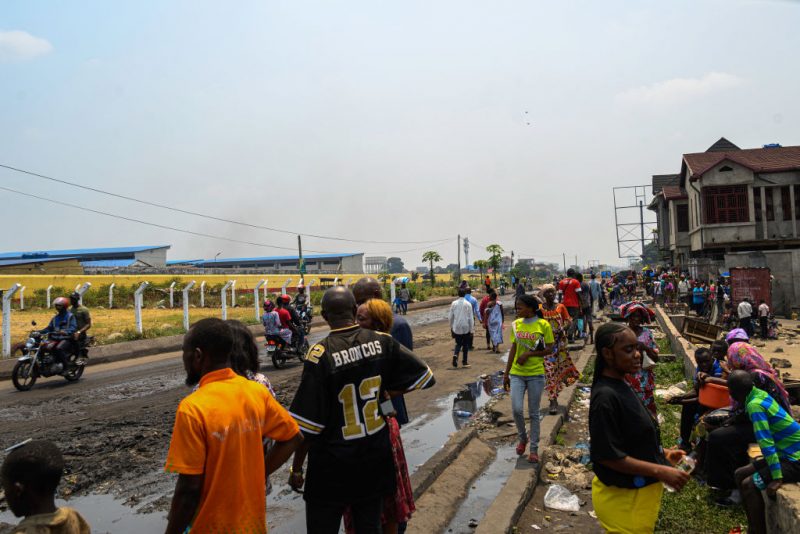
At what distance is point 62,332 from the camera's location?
1137 cm

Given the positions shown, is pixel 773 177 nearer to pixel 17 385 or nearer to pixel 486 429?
pixel 486 429

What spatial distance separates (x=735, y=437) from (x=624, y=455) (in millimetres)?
2562

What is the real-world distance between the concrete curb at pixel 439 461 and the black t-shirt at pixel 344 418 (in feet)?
7.98

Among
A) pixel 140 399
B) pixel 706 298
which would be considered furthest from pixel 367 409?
pixel 706 298

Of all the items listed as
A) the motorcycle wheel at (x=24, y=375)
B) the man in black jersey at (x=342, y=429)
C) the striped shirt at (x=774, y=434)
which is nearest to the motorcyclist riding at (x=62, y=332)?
the motorcycle wheel at (x=24, y=375)

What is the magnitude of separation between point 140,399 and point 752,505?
358 inches

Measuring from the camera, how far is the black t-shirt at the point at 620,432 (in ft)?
9.34

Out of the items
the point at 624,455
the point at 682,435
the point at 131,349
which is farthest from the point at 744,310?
the point at 131,349

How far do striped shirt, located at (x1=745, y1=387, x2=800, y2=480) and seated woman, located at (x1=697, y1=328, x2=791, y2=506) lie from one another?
2.12 ft

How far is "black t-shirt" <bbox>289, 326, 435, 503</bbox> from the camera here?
299 cm

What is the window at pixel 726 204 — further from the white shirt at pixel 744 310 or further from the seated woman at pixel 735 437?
the seated woman at pixel 735 437

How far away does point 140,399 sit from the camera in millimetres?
9977

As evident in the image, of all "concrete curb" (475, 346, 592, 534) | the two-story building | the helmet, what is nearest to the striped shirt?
the helmet

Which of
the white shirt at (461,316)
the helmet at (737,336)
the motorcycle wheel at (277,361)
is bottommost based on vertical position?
the motorcycle wheel at (277,361)
